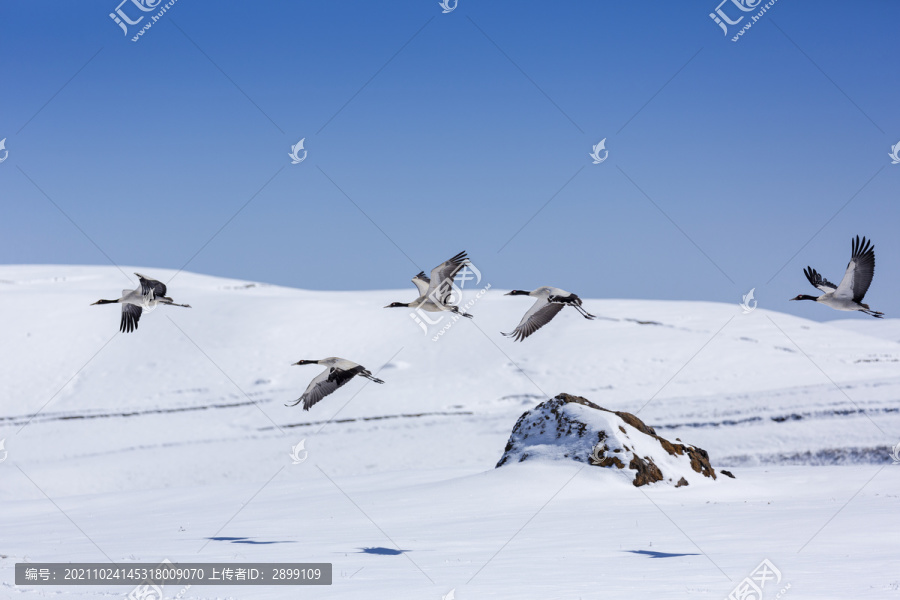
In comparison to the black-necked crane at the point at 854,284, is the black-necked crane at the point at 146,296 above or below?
above

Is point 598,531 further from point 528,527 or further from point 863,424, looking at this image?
point 863,424

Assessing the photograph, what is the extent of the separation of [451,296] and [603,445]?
10007mm

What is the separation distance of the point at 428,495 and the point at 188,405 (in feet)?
66.0

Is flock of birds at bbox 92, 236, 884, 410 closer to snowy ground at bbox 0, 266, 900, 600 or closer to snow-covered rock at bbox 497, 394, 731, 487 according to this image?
snowy ground at bbox 0, 266, 900, 600

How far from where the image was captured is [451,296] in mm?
12734

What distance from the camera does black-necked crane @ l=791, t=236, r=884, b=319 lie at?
12742 mm

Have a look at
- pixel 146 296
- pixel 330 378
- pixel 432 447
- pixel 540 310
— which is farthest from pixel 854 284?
pixel 432 447

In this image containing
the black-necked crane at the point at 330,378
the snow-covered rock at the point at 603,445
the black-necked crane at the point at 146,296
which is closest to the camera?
the black-necked crane at the point at 330,378

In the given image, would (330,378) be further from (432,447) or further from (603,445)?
(432,447)

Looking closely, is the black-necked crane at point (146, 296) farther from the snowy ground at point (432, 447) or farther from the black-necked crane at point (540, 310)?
the black-necked crane at point (540, 310)

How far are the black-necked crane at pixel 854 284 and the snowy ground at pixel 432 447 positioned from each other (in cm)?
366

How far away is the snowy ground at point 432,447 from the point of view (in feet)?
43.3

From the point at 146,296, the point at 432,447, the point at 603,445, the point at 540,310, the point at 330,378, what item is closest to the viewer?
the point at 330,378

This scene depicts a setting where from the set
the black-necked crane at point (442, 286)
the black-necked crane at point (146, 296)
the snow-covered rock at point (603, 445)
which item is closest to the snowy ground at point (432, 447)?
the snow-covered rock at point (603, 445)
